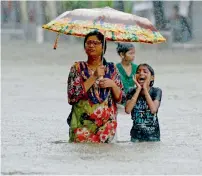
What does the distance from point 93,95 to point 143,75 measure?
0.67 meters

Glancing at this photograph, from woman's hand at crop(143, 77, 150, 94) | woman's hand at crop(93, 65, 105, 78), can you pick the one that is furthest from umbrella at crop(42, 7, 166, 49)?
woman's hand at crop(93, 65, 105, 78)

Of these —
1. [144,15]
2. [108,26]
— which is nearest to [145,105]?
[108,26]

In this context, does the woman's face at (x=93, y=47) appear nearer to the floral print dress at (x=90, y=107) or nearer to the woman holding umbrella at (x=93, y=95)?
the woman holding umbrella at (x=93, y=95)

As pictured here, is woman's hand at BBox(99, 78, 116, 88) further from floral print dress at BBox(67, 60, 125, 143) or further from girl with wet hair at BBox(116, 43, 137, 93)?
girl with wet hair at BBox(116, 43, 137, 93)

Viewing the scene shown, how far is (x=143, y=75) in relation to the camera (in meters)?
10.6

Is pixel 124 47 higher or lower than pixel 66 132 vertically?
higher

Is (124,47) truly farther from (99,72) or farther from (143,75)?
(99,72)

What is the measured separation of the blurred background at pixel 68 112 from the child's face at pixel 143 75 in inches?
24.2

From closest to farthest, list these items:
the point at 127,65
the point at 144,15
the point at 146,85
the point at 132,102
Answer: the point at 132,102, the point at 146,85, the point at 127,65, the point at 144,15

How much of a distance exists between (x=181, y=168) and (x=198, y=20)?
97.1 ft

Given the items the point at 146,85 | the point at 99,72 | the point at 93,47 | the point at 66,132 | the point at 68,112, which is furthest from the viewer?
the point at 68,112

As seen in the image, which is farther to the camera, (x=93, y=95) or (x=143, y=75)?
(x=143, y=75)

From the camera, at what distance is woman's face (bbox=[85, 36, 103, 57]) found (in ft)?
33.1

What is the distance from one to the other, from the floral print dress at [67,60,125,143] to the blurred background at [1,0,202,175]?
12 cm
